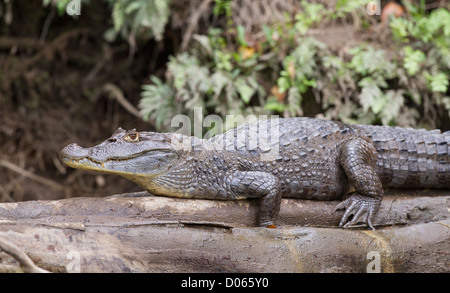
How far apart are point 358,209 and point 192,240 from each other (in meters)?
1.38

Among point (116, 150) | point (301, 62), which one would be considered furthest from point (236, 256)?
point (301, 62)

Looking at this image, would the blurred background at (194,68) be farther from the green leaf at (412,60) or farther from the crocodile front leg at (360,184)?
the crocodile front leg at (360,184)

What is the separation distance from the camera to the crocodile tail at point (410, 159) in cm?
386

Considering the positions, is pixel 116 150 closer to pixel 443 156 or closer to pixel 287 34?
pixel 443 156

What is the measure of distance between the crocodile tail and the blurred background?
1.40 m

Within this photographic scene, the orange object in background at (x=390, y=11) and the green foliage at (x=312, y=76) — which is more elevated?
the orange object in background at (x=390, y=11)

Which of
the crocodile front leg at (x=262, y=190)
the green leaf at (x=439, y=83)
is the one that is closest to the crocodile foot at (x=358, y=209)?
the crocodile front leg at (x=262, y=190)

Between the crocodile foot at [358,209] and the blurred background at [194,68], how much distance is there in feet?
6.41

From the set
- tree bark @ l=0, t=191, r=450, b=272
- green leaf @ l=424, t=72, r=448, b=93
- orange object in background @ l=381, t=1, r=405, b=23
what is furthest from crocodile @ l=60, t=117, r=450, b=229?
orange object in background @ l=381, t=1, r=405, b=23

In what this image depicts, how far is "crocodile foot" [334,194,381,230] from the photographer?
3508mm

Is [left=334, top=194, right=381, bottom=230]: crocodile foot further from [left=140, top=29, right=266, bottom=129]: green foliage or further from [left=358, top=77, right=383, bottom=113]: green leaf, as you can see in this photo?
[left=140, top=29, right=266, bottom=129]: green foliage

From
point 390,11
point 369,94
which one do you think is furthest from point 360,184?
point 390,11

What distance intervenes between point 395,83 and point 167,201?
3562mm
